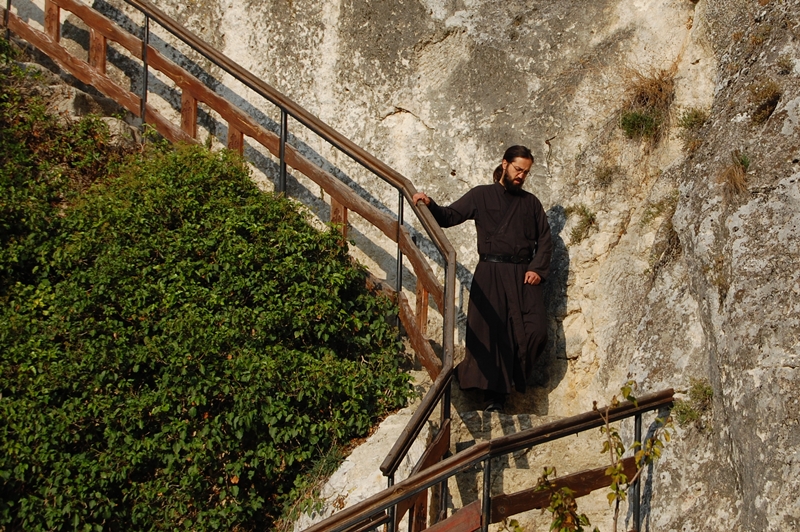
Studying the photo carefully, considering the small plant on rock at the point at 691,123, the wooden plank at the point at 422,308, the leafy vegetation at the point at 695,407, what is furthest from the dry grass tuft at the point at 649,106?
the leafy vegetation at the point at 695,407

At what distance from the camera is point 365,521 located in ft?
14.0

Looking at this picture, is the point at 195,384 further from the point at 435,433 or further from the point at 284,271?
the point at 435,433

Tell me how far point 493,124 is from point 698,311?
2.61 m

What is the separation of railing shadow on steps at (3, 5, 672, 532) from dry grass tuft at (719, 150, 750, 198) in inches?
47.9

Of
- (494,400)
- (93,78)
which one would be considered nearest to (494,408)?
(494,400)

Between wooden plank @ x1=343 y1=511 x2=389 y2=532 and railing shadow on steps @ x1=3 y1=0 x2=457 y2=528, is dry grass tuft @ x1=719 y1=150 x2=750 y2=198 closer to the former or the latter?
railing shadow on steps @ x1=3 y1=0 x2=457 y2=528

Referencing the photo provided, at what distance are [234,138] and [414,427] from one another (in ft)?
11.5

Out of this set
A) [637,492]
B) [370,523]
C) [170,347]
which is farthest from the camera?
[170,347]

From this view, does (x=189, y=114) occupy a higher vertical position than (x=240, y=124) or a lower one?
higher

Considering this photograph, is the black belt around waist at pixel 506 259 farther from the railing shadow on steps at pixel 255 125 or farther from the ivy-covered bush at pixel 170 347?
the ivy-covered bush at pixel 170 347

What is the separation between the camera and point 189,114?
7.77 metres

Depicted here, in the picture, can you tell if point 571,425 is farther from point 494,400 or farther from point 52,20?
point 52,20

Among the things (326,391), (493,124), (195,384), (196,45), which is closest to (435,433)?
(326,391)

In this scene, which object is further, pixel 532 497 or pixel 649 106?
pixel 649 106
